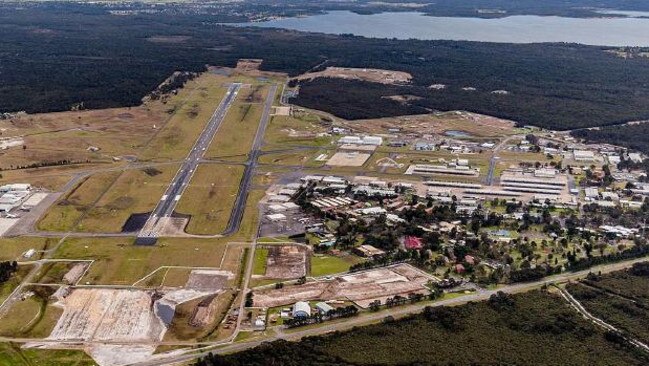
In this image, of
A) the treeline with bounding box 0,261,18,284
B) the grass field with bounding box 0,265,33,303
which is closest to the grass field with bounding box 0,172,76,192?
the treeline with bounding box 0,261,18,284

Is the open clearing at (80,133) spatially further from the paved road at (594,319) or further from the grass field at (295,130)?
the paved road at (594,319)

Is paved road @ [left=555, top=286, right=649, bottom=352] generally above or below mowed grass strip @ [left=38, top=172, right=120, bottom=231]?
above

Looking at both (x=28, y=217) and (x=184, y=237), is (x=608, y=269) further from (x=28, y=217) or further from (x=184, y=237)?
(x=28, y=217)

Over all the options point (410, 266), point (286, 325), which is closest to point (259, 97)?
point (410, 266)

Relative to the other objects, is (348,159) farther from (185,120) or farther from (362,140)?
(185,120)

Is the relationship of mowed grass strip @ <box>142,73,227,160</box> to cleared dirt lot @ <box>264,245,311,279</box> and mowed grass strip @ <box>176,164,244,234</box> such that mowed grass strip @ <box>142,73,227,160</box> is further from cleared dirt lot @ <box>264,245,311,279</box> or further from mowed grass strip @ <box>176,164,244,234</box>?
cleared dirt lot @ <box>264,245,311,279</box>

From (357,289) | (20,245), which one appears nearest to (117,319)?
(357,289)
